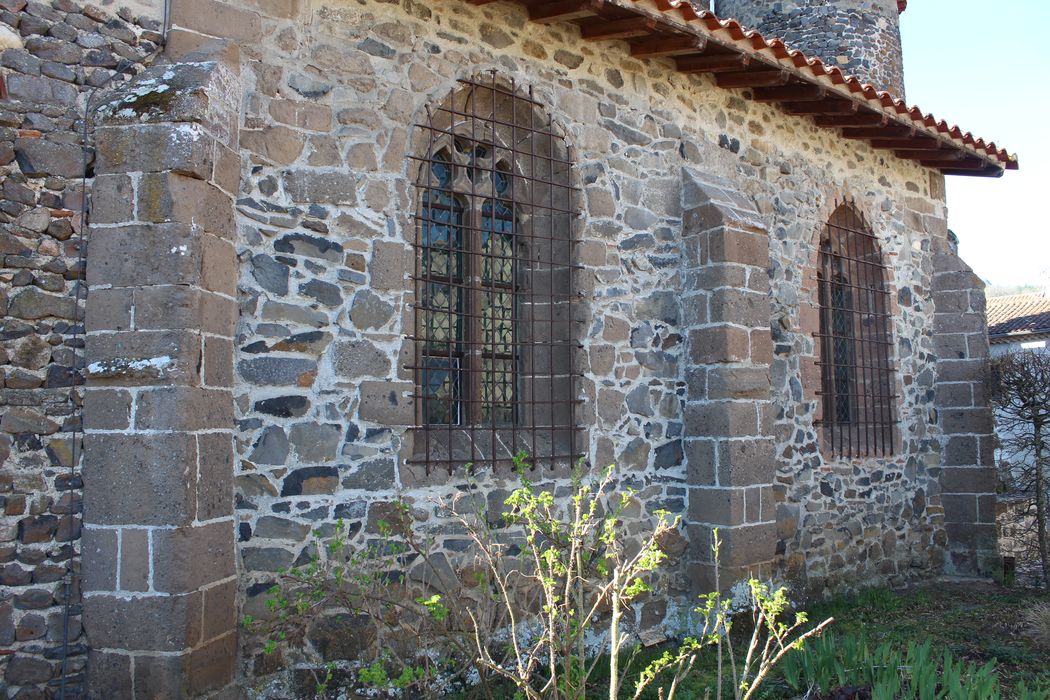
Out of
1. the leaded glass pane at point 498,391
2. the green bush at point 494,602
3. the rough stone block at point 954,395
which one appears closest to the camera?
the green bush at point 494,602

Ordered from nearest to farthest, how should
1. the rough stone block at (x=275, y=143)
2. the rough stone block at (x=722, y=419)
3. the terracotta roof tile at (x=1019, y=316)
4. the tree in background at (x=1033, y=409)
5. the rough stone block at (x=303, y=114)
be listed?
the rough stone block at (x=275, y=143), the rough stone block at (x=303, y=114), the rough stone block at (x=722, y=419), the tree in background at (x=1033, y=409), the terracotta roof tile at (x=1019, y=316)

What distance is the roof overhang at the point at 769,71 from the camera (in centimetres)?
529

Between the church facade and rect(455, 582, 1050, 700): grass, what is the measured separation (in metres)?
0.38

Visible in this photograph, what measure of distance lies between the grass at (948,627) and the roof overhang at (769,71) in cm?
414

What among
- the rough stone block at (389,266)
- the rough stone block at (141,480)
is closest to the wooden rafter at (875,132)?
the rough stone block at (389,266)

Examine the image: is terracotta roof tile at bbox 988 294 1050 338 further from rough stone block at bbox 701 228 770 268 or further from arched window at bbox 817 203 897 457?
rough stone block at bbox 701 228 770 268

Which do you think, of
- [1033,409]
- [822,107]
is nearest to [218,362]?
[822,107]

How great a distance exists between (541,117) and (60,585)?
3.89 metres

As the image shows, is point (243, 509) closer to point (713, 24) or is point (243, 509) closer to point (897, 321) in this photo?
point (713, 24)

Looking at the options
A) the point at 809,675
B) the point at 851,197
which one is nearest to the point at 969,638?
the point at 809,675

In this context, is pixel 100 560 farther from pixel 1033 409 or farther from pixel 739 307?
pixel 1033 409

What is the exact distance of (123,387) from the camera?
355cm

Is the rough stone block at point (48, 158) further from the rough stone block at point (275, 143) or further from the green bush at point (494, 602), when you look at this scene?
the green bush at point (494, 602)

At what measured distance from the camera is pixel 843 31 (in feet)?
34.5
